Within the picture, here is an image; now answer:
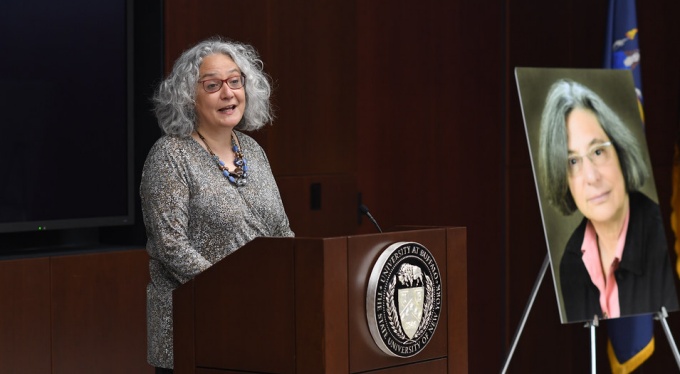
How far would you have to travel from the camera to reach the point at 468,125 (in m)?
5.64

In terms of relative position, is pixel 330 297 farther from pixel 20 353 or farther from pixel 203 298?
pixel 20 353

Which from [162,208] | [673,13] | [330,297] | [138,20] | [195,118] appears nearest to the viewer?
[330,297]

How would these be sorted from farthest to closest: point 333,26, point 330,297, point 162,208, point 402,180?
point 402,180 → point 333,26 → point 162,208 → point 330,297

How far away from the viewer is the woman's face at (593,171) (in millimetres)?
4379

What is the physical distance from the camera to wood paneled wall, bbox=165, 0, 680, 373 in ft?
16.2

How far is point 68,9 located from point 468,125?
238cm

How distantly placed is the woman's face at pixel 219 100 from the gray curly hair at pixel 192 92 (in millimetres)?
19

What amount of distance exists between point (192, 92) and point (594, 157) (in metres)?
2.03

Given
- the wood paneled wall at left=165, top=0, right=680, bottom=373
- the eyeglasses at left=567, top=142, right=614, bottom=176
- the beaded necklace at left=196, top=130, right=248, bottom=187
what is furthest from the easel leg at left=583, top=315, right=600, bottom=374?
the beaded necklace at left=196, top=130, right=248, bottom=187

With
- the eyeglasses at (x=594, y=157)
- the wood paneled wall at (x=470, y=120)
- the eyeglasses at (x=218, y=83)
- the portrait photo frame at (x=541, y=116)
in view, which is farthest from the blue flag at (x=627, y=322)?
the eyeglasses at (x=218, y=83)

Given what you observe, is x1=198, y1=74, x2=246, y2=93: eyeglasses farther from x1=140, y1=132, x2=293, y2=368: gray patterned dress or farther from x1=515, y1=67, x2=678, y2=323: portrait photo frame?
x1=515, y1=67, x2=678, y2=323: portrait photo frame

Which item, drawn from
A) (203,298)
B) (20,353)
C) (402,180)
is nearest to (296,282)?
(203,298)

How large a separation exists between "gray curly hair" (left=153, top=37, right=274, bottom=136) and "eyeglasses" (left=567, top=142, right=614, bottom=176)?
166cm

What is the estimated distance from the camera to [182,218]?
2.77 meters
